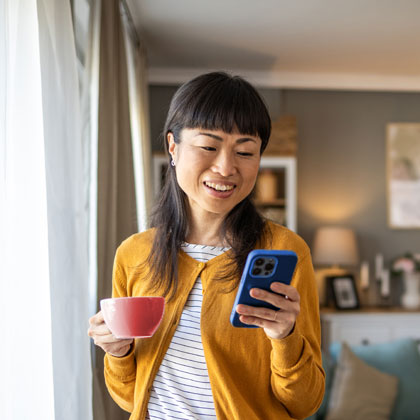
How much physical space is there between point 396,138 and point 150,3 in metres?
2.67

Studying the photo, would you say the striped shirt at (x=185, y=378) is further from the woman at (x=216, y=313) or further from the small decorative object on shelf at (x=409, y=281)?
the small decorative object on shelf at (x=409, y=281)

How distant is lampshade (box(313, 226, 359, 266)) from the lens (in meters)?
4.01

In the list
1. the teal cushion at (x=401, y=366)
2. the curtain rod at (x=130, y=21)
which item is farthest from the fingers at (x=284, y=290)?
the curtain rod at (x=130, y=21)

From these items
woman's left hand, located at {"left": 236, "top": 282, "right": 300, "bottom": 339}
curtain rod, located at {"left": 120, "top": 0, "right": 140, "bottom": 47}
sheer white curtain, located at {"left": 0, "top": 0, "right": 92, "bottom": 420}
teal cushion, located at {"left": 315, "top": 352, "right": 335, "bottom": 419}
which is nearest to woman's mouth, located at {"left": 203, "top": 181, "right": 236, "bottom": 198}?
woman's left hand, located at {"left": 236, "top": 282, "right": 300, "bottom": 339}

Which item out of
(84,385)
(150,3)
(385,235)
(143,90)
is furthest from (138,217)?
(385,235)

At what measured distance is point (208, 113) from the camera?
91 centimetres

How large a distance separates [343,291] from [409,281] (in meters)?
0.59

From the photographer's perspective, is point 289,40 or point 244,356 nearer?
point 244,356

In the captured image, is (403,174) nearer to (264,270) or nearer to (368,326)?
(368,326)

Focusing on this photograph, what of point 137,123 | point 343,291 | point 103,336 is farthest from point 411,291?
point 103,336

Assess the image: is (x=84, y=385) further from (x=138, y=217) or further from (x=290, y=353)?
(x=138, y=217)

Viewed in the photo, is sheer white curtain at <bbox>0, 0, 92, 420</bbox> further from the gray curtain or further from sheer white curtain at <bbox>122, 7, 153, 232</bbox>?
sheer white curtain at <bbox>122, 7, 153, 232</bbox>

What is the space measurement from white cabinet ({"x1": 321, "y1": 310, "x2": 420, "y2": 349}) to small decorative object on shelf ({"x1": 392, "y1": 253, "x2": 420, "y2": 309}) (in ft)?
0.82

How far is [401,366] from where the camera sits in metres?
2.75
